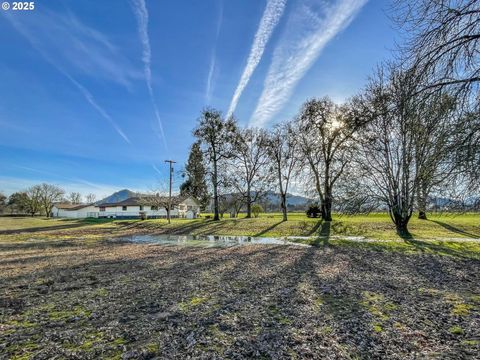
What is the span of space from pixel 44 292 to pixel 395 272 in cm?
1103

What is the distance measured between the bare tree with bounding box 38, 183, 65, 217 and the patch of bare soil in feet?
298

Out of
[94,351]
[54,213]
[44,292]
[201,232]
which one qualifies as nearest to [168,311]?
[94,351]

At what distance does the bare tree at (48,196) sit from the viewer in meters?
87.1

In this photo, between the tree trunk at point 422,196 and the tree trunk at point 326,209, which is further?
the tree trunk at point 326,209

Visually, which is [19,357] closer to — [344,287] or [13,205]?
[344,287]

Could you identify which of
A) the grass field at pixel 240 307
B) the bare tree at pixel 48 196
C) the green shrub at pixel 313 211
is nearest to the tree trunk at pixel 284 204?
the green shrub at pixel 313 211

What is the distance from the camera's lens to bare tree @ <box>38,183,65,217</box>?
8706 cm

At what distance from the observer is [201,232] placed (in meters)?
28.4

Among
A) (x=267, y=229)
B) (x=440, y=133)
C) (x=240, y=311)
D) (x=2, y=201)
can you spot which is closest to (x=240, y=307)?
(x=240, y=311)

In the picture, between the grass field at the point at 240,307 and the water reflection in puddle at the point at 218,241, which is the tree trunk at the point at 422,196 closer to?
the grass field at the point at 240,307

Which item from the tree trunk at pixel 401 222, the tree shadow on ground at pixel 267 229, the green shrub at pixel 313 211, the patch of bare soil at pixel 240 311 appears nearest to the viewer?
the patch of bare soil at pixel 240 311

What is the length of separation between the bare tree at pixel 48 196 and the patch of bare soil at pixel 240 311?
90.8m

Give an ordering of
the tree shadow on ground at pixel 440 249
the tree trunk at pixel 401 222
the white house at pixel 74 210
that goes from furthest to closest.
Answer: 1. the white house at pixel 74 210
2. the tree trunk at pixel 401 222
3. the tree shadow on ground at pixel 440 249

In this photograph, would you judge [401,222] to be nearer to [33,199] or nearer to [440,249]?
[440,249]
